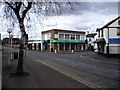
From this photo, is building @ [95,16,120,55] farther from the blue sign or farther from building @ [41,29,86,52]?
building @ [41,29,86,52]

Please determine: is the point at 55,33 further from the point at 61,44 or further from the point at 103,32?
the point at 103,32

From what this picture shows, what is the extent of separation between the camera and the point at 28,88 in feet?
39.0

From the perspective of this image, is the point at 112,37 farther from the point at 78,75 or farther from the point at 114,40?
the point at 78,75

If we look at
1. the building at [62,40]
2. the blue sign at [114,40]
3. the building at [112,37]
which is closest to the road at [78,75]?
the building at [112,37]

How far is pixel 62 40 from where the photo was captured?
9562 centimetres

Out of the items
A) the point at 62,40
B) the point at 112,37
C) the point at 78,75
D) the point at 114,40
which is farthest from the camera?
the point at 62,40

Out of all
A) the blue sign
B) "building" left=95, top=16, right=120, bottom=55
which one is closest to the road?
"building" left=95, top=16, right=120, bottom=55

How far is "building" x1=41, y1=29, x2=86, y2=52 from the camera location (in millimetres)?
94594

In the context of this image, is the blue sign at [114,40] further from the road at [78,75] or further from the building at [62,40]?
the building at [62,40]

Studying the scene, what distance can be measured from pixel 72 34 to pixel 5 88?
9081cm

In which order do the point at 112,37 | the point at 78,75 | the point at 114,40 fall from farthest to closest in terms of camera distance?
the point at 112,37, the point at 114,40, the point at 78,75

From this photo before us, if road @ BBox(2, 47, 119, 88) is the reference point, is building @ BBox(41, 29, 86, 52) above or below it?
above

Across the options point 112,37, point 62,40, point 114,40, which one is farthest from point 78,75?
point 62,40

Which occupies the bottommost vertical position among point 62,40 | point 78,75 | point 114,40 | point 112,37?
point 78,75
